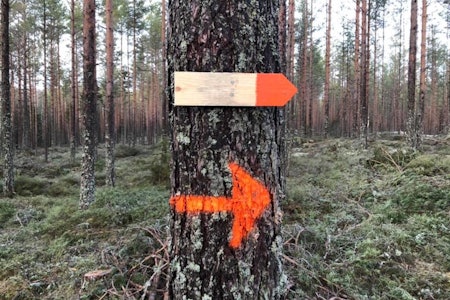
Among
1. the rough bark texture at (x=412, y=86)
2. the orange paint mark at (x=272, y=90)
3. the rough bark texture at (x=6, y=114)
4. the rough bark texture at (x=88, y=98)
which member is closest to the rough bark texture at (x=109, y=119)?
the rough bark texture at (x=6, y=114)

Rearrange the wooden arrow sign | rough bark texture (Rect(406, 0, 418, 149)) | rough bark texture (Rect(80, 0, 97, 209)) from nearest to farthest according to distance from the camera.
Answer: the wooden arrow sign
rough bark texture (Rect(80, 0, 97, 209))
rough bark texture (Rect(406, 0, 418, 149))

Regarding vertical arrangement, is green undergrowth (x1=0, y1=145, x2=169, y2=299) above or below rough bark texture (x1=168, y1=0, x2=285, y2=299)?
below

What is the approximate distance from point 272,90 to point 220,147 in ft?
1.26

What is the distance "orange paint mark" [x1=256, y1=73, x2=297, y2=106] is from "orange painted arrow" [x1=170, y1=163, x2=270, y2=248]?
13.9 inches

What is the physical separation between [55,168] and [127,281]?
471 inches

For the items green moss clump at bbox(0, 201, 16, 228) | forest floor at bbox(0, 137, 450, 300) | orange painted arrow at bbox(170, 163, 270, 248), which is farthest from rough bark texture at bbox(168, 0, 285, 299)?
green moss clump at bbox(0, 201, 16, 228)

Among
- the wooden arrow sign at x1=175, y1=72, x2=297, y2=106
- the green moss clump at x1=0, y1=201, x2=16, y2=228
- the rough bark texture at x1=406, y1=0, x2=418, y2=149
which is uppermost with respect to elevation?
the rough bark texture at x1=406, y1=0, x2=418, y2=149

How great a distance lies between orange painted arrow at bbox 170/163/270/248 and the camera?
1.55 meters

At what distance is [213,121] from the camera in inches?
60.7

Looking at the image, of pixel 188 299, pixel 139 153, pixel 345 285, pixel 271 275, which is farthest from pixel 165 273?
pixel 139 153

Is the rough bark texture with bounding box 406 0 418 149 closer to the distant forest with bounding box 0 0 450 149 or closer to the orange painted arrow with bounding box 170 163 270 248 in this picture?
the distant forest with bounding box 0 0 450 149

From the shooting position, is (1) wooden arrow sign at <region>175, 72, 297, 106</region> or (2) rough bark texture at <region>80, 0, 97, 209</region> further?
(2) rough bark texture at <region>80, 0, 97, 209</region>

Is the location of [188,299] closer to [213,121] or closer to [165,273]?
[213,121]

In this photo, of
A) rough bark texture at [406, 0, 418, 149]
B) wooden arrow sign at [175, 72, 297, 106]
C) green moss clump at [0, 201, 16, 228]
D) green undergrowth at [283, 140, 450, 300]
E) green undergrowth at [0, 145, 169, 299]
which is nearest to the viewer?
wooden arrow sign at [175, 72, 297, 106]
